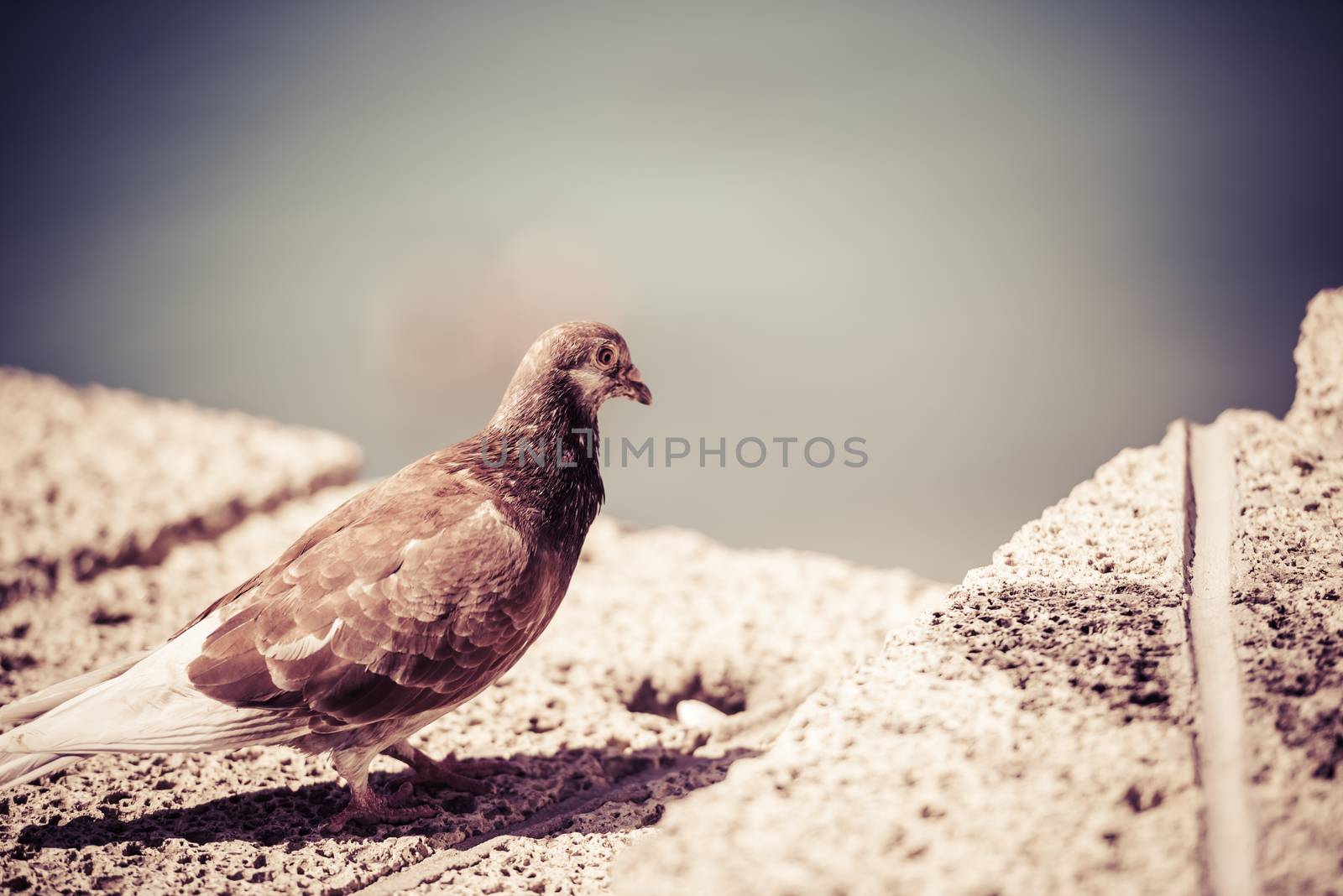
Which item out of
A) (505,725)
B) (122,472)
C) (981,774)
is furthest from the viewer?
(122,472)

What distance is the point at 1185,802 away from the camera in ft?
6.24

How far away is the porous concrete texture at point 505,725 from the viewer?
2.72 metres

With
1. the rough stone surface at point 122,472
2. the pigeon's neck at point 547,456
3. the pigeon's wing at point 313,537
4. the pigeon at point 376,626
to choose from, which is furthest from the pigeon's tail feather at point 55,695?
the rough stone surface at point 122,472

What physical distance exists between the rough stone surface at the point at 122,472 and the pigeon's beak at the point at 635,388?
10.8 ft

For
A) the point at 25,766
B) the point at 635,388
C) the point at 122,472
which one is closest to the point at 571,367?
the point at 635,388

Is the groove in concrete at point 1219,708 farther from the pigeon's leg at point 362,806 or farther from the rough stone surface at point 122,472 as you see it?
the rough stone surface at point 122,472

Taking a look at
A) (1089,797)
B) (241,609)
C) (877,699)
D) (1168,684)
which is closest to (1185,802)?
(1089,797)

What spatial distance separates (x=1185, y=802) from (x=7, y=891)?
2976 mm

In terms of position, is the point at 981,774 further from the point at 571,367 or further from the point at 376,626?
the point at 571,367

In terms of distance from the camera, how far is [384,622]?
281 cm

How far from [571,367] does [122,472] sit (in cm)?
383

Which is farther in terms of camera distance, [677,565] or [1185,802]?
[677,565]

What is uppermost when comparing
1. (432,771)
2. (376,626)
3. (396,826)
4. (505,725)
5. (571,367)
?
(571,367)

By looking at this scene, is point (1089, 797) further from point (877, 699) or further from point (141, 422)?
point (141, 422)
